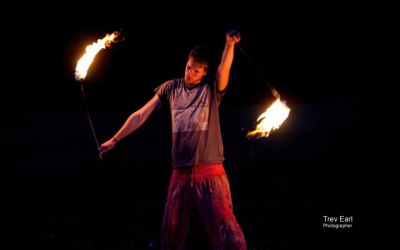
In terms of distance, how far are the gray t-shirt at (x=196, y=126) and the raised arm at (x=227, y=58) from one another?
0.10 meters

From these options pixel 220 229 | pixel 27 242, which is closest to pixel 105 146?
pixel 220 229

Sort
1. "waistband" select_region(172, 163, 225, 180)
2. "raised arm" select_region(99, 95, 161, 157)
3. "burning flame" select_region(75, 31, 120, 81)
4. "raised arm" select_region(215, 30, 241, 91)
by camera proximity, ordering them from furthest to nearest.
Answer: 1. "burning flame" select_region(75, 31, 120, 81)
2. "raised arm" select_region(99, 95, 161, 157)
3. "waistband" select_region(172, 163, 225, 180)
4. "raised arm" select_region(215, 30, 241, 91)

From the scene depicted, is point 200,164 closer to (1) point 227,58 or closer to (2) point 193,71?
(2) point 193,71

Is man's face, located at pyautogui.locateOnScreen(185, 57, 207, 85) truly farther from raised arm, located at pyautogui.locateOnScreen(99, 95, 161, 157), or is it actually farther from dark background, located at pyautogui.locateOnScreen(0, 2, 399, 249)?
dark background, located at pyautogui.locateOnScreen(0, 2, 399, 249)

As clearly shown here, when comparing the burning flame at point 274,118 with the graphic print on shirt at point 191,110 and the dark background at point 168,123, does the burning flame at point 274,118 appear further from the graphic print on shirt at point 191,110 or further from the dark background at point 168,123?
the dark background at point 168,123

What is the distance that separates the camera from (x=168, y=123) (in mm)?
6859

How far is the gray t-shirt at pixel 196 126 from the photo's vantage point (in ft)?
13.2

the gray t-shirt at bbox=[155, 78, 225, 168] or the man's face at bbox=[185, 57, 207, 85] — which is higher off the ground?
the man's face at bbox=[185, 57, 207, 85]

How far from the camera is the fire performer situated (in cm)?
388

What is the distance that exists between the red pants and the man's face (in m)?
0.81

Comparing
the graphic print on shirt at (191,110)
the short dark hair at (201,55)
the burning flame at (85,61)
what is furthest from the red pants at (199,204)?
the burning flame at (85,61)

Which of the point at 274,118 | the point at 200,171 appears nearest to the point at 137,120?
the point at 200,171

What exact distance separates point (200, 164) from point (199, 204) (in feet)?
1.15

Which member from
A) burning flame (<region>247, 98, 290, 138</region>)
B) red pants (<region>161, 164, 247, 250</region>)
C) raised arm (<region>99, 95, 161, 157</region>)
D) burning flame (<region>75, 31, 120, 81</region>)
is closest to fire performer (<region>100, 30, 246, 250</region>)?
red pants (<region>161, 164, 247, 250</region>)
